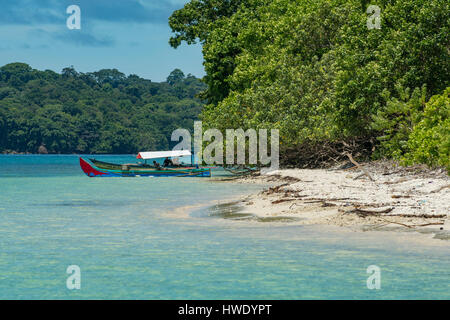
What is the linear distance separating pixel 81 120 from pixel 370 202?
147668 millimetres

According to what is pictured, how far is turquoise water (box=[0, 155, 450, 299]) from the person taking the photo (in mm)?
10250

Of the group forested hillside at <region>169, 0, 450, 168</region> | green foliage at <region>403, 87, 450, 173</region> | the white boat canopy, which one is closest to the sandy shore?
green foliage at <region>403, 87, 450, 173</region>

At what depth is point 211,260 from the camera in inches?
490

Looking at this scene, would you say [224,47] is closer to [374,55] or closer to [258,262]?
[374,55]

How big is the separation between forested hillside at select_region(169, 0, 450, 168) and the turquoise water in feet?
28.8

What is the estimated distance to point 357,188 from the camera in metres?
21.5

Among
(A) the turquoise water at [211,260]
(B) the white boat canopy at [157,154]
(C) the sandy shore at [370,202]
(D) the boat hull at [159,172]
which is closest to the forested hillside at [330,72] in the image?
(C) the sandy shore at [370,202]

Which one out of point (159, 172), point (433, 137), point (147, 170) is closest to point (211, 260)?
point (433, 137)

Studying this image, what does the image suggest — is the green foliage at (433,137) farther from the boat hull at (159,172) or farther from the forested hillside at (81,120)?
the forested hillside at (81,120)

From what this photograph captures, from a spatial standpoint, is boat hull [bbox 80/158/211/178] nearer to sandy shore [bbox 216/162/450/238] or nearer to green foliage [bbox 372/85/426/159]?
green foliage [bbox 372/85/426/159]

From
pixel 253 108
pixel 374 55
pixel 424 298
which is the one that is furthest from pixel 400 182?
pixel 253 108

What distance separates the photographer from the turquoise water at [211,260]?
10250mm

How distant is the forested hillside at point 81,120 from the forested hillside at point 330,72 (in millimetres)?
109774
